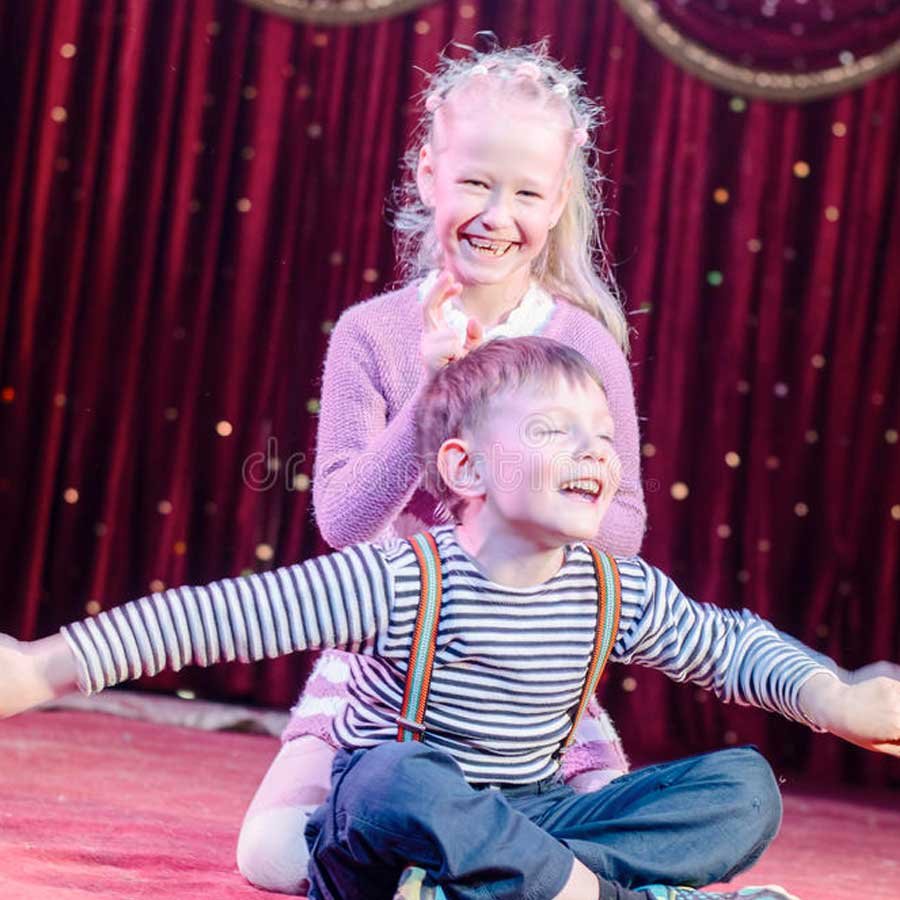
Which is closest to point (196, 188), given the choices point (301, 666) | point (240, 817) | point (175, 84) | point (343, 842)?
point (175, 84)

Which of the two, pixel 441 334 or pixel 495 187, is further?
pixel 495 187

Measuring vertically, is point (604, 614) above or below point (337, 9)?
below

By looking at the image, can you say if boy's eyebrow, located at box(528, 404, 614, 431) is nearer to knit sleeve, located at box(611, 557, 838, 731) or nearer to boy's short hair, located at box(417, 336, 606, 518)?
boy's short hair, located at box(417, 336, 606, 518)

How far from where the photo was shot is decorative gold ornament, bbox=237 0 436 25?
3412mm

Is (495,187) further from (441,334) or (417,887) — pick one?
(417,887)

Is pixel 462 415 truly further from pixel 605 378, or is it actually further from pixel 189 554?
pixel 189 554

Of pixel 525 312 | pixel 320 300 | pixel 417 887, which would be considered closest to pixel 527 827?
pixel 417 887

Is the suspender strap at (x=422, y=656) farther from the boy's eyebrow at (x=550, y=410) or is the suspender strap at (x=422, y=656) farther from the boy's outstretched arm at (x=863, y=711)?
the boy's outstretched arm at (x=863, y=711)

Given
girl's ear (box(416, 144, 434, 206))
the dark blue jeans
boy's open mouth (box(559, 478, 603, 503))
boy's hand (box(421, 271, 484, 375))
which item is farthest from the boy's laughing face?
girl's ear (box(416, 144, 434, 206))

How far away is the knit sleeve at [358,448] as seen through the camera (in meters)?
1.55

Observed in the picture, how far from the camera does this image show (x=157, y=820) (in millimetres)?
2045

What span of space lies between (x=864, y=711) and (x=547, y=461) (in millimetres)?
357

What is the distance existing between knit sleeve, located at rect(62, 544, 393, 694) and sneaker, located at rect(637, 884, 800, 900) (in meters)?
0.33

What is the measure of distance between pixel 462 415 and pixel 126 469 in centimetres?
215
